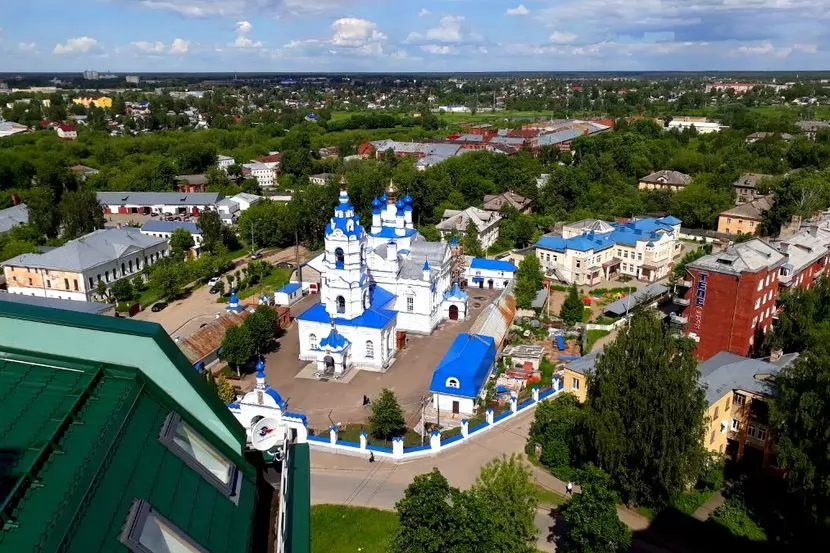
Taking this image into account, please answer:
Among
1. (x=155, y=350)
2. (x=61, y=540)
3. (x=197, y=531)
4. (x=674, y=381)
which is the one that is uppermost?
(x=155, y=350)

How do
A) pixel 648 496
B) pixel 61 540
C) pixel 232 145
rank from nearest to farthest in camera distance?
pixel 61 540 < pixel 648 496 < pixel 232 145

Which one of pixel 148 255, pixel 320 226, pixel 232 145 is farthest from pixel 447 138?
pixel 148 255

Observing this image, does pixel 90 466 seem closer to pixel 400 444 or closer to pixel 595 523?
pixel 595 523

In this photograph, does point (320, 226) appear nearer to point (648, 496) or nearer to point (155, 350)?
point (648, 496)

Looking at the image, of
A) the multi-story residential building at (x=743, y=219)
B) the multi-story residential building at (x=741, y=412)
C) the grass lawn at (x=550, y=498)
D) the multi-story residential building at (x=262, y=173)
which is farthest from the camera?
the multi-story residential building at (x=262, y=173)

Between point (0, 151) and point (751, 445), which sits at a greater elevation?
point (0, 151)

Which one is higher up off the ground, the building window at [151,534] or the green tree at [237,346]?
the building window at [151,534]

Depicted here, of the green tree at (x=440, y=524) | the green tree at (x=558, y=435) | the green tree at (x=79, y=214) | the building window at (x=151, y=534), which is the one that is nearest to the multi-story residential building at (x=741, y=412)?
the green tree at (x=558, y=435)

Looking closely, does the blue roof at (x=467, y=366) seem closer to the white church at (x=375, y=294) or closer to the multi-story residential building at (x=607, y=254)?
the white church at (x=375, y=294)
